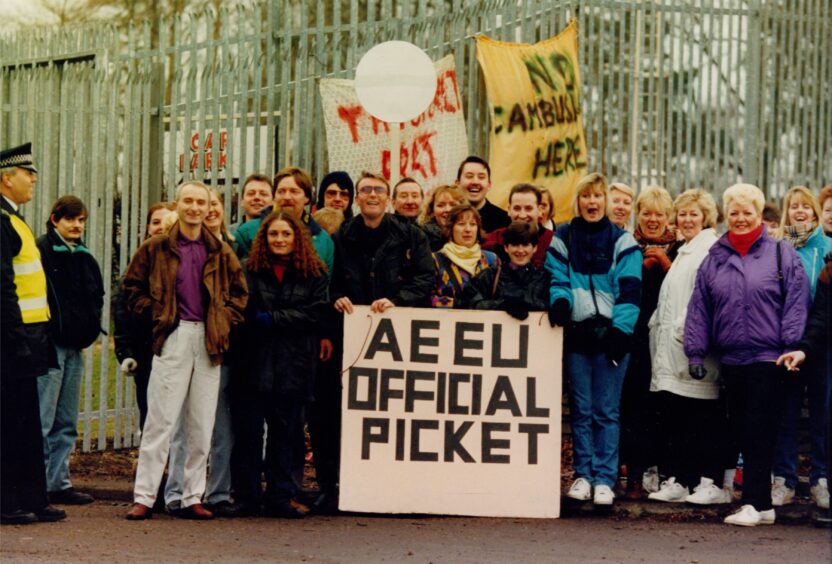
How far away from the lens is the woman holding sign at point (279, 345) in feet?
28.5

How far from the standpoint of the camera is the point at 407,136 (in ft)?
37.9

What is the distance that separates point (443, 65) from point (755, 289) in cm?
388

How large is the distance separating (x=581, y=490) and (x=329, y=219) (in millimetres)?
2428

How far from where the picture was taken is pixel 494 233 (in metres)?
9.69

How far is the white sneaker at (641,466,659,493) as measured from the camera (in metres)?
9.66

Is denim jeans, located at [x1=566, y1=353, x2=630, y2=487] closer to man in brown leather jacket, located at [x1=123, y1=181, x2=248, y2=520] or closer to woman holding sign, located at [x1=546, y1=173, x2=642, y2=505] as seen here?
woman holding sign, located at [x1=546, y1=173, x2=642, y2=505]

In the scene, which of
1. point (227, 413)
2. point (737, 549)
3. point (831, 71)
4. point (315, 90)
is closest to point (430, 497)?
point (227, 413)

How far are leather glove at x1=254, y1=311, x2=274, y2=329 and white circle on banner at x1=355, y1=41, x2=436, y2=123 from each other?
2.12 m

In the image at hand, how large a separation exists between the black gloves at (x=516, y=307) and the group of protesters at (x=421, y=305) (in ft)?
0.03

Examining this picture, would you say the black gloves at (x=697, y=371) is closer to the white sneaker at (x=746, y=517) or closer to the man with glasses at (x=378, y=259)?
the white sneaker at (x=746, y=517)

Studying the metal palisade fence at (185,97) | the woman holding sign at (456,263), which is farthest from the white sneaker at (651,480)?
the metal palisade fence at (185,97)

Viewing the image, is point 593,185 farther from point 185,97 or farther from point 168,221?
point 185,97

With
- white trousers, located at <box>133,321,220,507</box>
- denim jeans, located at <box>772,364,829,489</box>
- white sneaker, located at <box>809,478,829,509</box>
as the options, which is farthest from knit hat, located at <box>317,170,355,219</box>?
white sneaker, located at <box>809,478,829,509</box>

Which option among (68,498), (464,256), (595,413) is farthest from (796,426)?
(68,498)
